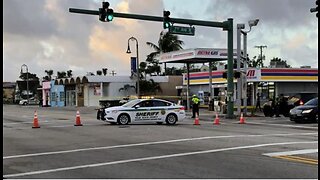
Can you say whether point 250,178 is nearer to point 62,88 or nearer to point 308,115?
point 308,115

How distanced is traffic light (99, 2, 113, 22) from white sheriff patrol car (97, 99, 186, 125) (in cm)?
440

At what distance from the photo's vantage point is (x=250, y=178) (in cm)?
876

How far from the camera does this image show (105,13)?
23219 millimetres

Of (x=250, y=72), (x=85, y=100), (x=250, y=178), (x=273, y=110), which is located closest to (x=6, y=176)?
(x=250, y=178)

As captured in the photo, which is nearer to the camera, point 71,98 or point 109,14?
point 109,14

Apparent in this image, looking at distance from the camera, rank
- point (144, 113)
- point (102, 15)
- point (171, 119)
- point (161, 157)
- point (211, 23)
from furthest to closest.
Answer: point (211, 23) → point (171, 119) → point (144, 113) → point (102, 15) → point (161, 157)

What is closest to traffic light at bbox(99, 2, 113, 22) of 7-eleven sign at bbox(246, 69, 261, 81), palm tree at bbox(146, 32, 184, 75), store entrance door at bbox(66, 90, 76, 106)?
7-eleven sign at bbox(246, 69, 261, 81)

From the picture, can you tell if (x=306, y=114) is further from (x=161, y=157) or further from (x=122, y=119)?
(x=161, y=157)

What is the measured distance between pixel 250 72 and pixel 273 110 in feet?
36.9

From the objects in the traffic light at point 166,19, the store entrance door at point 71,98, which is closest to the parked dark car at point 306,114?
the traffic light at point 166,19

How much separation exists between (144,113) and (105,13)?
5.26 metres

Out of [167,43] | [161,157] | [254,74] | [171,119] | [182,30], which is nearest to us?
[161,157]

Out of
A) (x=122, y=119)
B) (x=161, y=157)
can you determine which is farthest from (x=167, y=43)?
(x=161, y=157)

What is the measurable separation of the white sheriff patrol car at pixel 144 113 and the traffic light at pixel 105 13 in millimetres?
4402
